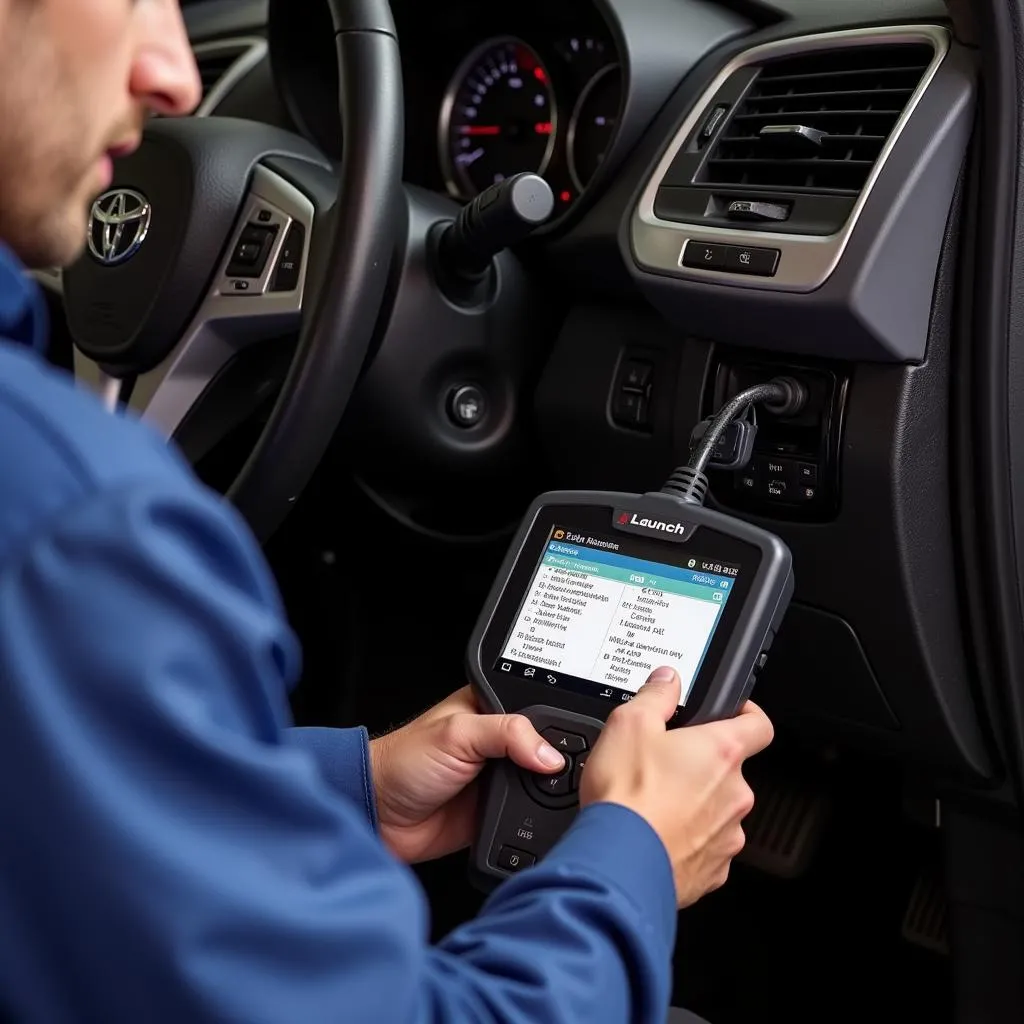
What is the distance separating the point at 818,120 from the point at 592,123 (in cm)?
29

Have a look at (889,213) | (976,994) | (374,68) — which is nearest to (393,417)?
(374,68)

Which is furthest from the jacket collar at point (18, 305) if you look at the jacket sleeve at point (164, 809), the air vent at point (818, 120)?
the air vent at point (818, 120)

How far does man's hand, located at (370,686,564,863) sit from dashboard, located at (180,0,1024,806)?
0.30 m

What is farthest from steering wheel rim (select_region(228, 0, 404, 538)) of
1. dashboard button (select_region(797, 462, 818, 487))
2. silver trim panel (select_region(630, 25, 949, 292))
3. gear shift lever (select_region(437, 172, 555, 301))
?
dashboard button (select_region(797, 462, 818, 487))

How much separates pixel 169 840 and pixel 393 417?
29.7 inches

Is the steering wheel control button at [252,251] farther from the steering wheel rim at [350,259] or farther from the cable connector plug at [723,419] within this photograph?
the cable connector plug at [723,419]

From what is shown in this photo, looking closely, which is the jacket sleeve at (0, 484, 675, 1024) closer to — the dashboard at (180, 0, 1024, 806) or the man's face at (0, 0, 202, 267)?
the man's face at (0, 0, 202, 267)

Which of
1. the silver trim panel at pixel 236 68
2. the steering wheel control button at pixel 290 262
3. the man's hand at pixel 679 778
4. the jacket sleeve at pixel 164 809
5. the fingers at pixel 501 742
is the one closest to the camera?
the jacket sleeve at pixel 164 809

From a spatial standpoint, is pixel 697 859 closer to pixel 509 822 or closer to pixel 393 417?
pixel 509 822

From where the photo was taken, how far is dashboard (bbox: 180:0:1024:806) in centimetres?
87

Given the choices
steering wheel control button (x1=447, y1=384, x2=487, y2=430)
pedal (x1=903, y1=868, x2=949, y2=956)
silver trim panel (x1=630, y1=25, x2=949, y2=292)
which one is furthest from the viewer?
pedal (x1=903, y1=868, x2=949, y2=956)

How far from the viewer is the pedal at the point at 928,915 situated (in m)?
1.27

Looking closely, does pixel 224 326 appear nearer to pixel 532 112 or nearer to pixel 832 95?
Result: pixel 532 112

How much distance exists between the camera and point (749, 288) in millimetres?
903
